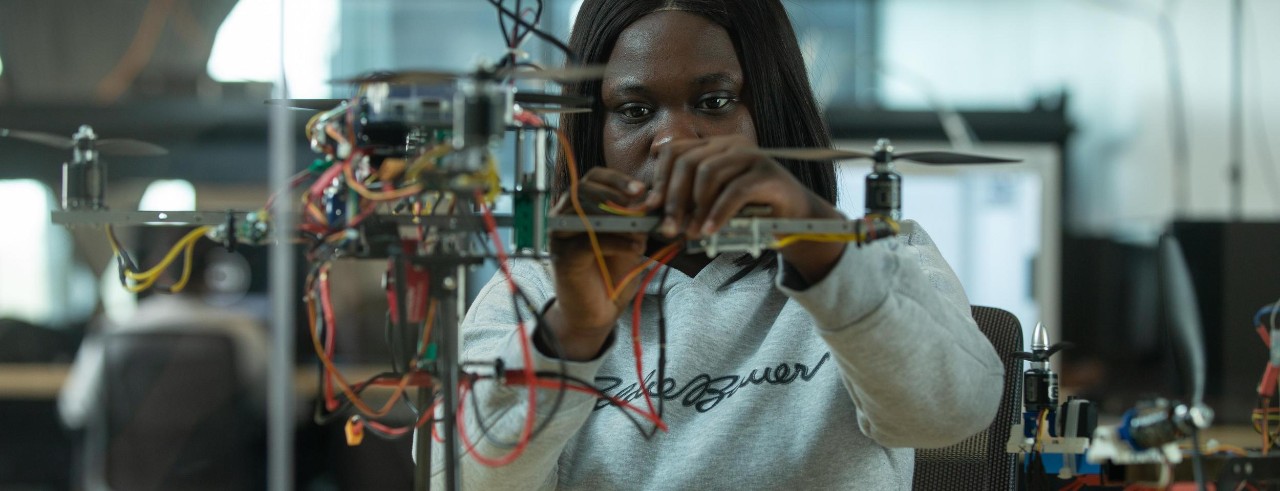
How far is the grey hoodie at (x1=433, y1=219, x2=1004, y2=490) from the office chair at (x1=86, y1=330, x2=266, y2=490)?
1821 mm

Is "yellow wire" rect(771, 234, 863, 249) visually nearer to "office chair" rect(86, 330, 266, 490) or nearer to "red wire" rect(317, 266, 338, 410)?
"red wire" rect(317, 266, 338, 410)

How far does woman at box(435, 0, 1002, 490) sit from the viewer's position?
0.82 metres

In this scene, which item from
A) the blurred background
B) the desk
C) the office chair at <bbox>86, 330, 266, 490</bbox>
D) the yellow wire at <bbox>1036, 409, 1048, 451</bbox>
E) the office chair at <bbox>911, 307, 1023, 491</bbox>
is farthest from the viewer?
the desk

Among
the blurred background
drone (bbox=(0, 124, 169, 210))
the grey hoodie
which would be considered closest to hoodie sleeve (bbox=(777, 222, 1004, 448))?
the grey hoodie

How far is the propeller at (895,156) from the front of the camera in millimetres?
750

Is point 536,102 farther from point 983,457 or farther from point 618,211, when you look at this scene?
point 983,457

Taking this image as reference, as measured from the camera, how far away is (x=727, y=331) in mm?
1140

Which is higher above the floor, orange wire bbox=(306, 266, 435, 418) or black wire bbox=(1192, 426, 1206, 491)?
orange wire bbox=(306, 266, 435, 418)

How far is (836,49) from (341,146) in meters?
3.16

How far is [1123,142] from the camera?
3.67m

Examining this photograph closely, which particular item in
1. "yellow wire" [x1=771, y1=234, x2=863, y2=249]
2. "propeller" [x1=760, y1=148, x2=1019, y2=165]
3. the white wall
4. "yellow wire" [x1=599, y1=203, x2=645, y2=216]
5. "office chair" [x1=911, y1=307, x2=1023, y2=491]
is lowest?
"office chair" [x1=911, y1=307, x2=1023, y2=491]

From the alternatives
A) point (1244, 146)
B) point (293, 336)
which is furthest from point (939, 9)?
point (293, 336)

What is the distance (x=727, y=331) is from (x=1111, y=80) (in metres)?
3.03

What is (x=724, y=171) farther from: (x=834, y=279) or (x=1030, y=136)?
(x=1030, y=136)
